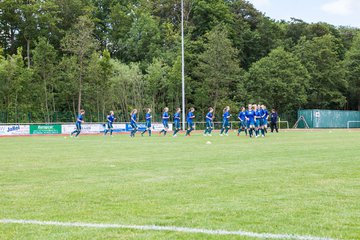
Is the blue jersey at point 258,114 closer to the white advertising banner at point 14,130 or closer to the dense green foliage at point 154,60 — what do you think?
the white advertising banner at point 14,130

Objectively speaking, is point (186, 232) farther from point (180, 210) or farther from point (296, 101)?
point (296, 101)

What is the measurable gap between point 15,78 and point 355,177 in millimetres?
42518

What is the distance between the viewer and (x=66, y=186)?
9352mm

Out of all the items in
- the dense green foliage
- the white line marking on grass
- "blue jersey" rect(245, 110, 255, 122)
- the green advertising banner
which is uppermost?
the dense green foliage

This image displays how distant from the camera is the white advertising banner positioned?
41088mm

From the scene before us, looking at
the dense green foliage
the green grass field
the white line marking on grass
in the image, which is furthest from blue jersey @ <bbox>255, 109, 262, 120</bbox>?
the white line marking on grass

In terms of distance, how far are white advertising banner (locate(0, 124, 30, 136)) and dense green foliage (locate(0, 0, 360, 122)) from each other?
11.4 ft

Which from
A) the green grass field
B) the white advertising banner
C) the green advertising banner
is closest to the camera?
the green grass field

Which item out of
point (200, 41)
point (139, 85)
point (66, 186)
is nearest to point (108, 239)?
point (66, 186)

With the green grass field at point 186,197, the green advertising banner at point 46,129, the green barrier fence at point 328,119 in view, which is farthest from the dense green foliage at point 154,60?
the green grass field at point 186,197

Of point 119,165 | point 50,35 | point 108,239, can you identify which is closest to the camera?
point 108,239

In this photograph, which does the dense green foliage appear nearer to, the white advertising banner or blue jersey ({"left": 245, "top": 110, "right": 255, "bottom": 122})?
the white advertising banner

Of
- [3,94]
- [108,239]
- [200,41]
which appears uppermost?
[200,41]

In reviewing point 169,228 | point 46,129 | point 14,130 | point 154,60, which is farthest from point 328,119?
point 169,228
